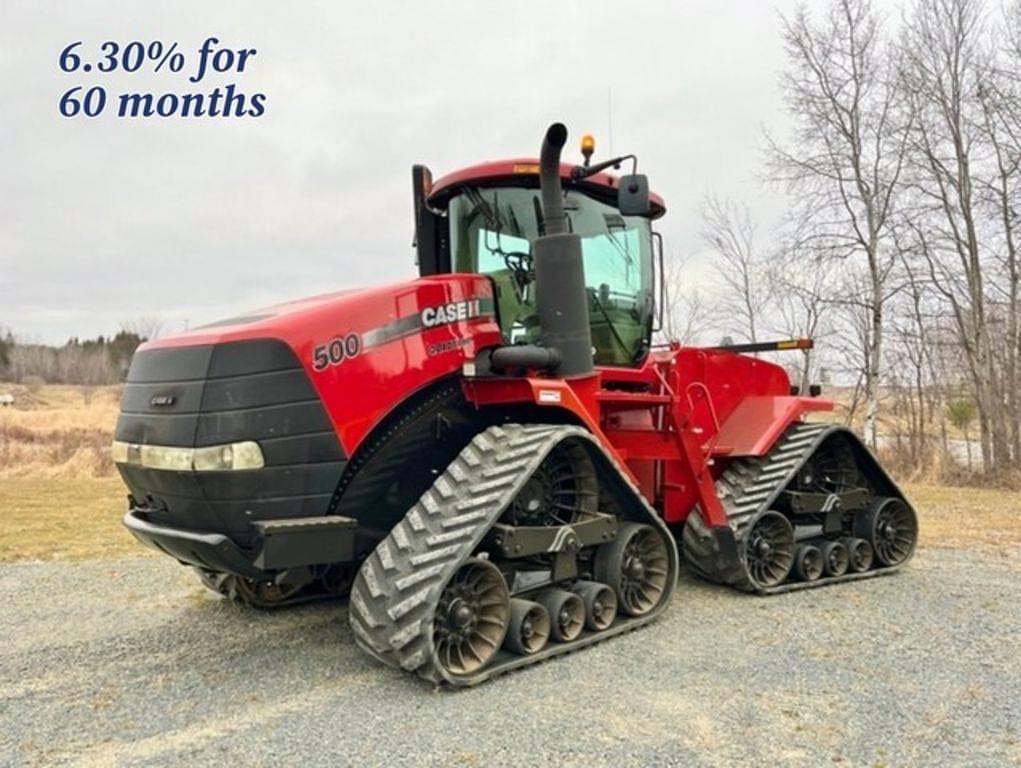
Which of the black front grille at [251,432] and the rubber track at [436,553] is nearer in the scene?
the rubber track at [436,553]

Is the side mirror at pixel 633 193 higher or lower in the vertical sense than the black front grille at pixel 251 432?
higher

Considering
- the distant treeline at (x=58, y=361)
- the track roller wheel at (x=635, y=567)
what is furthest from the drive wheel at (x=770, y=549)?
the distant treeline at (x=58, y=361)

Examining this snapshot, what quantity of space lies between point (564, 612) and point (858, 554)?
3.22 meters

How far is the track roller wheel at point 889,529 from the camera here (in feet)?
21.6

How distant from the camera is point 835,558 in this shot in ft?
20.4

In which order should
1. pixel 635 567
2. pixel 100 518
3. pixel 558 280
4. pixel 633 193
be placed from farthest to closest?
pixel 100 518 → pixel 635 567 → pixel 558 280 → pixel 633 193

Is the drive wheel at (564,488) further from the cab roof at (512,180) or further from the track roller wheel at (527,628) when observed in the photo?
the cab roof at (512,180)

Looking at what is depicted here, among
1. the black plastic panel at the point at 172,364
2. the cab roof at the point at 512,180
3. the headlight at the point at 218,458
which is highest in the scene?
the cab roof at the point at 512,180

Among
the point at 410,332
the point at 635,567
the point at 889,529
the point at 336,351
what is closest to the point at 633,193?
the point at 410,332

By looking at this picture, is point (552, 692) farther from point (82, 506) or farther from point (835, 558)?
point (82, 506)

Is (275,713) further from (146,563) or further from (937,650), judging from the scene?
(146,563)

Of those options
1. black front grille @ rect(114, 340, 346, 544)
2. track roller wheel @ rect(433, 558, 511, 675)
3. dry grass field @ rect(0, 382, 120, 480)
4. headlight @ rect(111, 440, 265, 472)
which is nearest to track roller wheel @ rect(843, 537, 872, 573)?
track roller wheel @ rect(433, 558, 511, 675)

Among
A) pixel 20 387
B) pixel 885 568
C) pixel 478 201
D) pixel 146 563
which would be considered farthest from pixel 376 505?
pixel 20 387

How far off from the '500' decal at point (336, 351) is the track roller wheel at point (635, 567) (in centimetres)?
196
